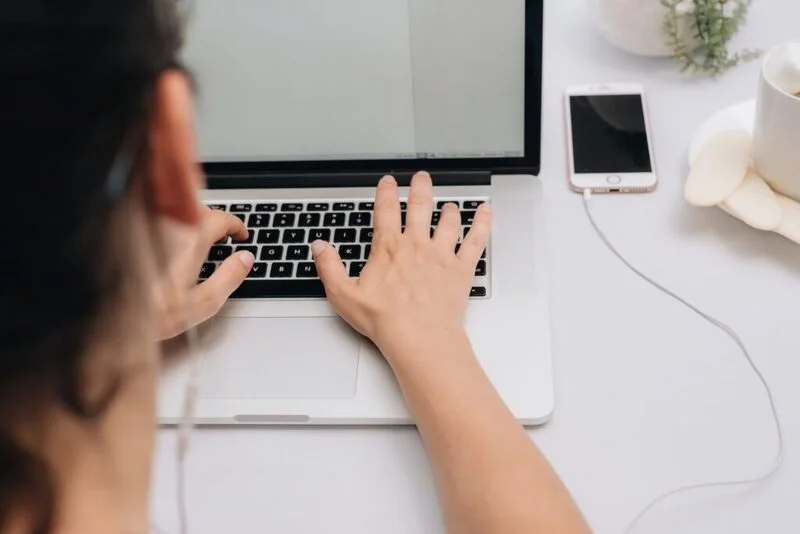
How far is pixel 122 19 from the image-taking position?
27 cm

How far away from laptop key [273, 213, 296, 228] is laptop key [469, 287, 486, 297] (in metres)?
0.16

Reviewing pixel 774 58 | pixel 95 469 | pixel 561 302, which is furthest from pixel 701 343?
pixel 95 469

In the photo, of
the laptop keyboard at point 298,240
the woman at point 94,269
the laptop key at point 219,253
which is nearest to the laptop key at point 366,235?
the laptop keyboard at point 298,240

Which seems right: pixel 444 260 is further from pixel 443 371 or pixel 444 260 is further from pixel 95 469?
pixel 95 469

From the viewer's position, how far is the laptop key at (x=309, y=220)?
0.70 meters

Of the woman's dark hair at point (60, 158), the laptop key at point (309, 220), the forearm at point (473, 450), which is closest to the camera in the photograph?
the woman's dark hair at point (60, 158)

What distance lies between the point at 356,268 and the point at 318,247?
0.03 metres

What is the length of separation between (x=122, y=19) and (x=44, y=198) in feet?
0.20

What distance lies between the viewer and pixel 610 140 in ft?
2.45

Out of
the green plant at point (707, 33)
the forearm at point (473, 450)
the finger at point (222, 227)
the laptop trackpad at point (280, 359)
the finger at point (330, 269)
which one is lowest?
the forearm at point (473, 450)

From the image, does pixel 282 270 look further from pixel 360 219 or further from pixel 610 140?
pixel 610 140

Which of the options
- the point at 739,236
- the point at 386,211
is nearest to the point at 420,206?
the point at 386,211

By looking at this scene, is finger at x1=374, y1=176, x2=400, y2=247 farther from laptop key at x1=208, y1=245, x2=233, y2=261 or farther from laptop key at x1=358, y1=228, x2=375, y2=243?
laptop key at x1=208, y1=245, x2=233, y2=261

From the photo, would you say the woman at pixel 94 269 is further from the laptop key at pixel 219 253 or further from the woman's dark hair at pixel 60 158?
the laptop key at pixel 219 253
